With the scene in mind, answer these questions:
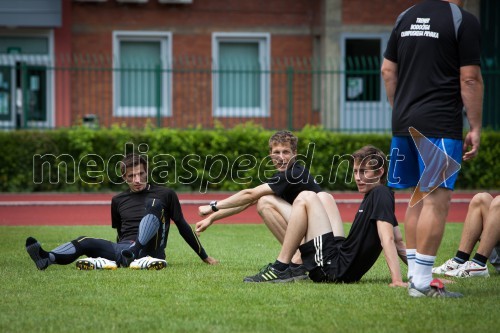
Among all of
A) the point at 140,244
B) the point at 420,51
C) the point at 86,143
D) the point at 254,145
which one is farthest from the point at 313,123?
the point at 420,51

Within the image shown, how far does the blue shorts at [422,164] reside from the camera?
7.02 meters

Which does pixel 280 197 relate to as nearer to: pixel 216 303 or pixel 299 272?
pixel 299 272

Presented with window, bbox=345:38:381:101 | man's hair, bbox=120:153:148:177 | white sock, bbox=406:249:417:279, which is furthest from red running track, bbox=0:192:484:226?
white sock, bbox=406:249:417:279

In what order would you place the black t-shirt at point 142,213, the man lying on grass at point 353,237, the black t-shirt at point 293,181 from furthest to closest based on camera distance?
the black t-shirt at point 142,213 < the black t-shirt at point 293,181 < the man lying on grass at point 353,237

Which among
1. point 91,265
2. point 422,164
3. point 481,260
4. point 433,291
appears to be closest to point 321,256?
point 433,291

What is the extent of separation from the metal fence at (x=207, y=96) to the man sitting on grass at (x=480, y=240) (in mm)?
15663

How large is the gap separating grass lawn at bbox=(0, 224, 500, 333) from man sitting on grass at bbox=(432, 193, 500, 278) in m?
0.18

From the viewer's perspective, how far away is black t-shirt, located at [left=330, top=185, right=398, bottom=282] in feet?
24.9

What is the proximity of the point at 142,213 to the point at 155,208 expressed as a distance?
37cm

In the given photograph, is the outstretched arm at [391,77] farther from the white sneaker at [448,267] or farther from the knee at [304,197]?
the white sneaker at [448,267]

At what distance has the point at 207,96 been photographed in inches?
1022

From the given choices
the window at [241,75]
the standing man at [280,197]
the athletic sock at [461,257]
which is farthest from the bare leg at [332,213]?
the window at [241,75]

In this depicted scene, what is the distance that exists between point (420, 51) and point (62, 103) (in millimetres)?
18638

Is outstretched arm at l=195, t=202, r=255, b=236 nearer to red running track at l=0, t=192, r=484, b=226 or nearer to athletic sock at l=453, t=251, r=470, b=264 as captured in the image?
athletic sock at l=453, t=251, r=470, b=264
